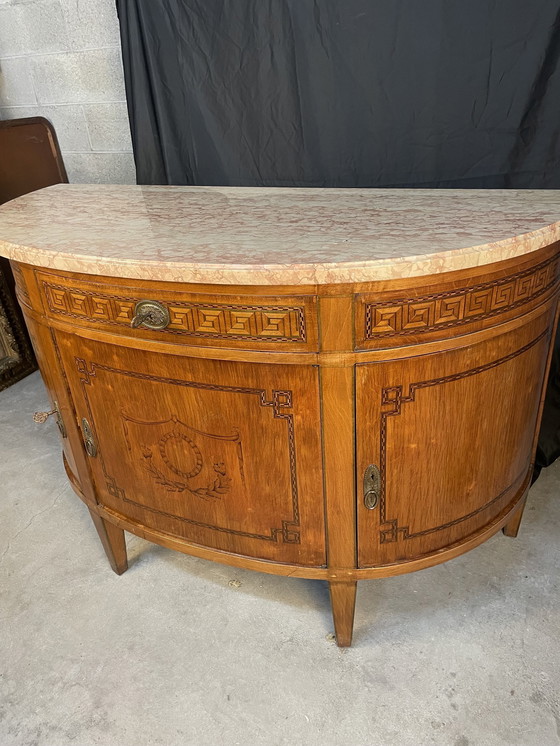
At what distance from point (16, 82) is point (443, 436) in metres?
2.41

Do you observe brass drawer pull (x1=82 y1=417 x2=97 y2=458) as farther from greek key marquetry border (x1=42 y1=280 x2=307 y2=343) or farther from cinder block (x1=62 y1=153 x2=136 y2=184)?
cinder block (x1=62 y1=153 x2=136 y2=184)

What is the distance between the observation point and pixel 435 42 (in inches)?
67.9

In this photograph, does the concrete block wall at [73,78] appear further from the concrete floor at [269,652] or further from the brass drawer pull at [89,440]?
the concrete floor at [269,652]

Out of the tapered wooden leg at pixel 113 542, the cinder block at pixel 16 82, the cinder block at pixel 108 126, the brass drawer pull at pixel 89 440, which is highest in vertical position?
the cinder block at pixel 16 82

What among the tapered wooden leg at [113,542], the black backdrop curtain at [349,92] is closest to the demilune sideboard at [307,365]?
the tapered wooden leg at [113,542]

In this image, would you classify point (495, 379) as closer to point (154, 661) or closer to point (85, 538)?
point (154, 661)

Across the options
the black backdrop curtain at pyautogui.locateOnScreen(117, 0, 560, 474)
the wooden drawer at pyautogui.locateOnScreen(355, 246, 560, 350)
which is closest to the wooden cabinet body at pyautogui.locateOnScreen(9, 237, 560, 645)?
the wooden drawer at pyautogui.locateOnScreen(355, 246, 560, 350)

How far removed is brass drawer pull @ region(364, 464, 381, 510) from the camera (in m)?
1.28

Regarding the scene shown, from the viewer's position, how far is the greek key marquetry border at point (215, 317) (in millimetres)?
1137

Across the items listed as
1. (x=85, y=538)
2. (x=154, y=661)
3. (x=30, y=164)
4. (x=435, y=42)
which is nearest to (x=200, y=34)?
(x=435, y=42)

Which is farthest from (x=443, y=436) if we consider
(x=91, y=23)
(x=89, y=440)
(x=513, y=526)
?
(x=91, y=23)

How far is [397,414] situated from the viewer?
1.22 meters

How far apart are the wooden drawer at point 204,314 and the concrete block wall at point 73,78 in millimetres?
1394

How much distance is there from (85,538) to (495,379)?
1396 millimetres
